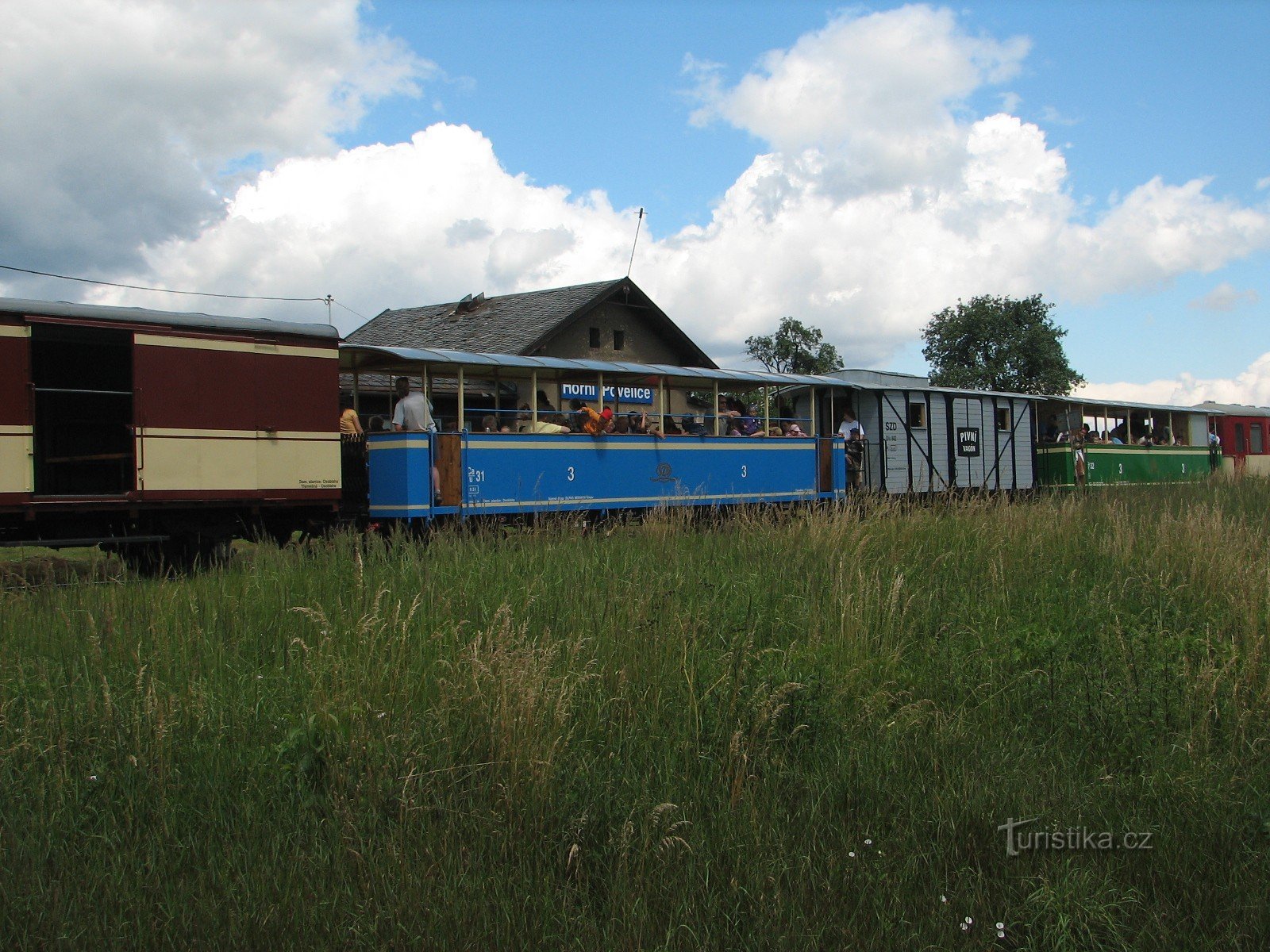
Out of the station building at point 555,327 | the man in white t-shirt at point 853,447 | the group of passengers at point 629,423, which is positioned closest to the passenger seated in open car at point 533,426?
the group of passengers at point 629,423

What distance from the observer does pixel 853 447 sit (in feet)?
67.9

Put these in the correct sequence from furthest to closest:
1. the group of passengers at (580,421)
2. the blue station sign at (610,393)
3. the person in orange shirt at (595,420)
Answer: the blue station sign at (610,393), the person in orange shirt at (595,420), the group of passengers at (580,421)

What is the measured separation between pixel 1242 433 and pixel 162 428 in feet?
130

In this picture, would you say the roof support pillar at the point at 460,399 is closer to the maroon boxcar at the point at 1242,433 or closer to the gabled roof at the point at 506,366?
the gabled roof at the point at 506,366

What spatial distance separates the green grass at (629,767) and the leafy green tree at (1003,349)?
251 feet

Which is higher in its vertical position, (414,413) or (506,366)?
(506,366)

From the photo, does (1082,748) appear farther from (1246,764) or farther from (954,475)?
(954,475)

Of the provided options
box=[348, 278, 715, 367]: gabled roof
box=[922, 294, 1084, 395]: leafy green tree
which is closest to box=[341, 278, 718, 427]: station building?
box=[348, 278, 715, 367]: gabled roof

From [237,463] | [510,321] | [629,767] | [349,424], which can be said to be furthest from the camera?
[510,321]

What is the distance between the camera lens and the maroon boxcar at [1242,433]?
36.8 meters

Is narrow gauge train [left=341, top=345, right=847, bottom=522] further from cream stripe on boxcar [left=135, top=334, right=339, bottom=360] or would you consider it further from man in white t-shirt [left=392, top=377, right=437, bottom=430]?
cream stripe on boxcar [left=135, top=334, right=339, bottom=360]

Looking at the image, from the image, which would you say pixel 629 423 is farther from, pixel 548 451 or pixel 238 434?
pixel 238 434

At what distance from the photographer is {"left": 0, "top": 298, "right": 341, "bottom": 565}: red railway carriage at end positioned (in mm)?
10273

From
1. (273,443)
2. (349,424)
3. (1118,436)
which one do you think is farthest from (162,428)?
(1118,436)
